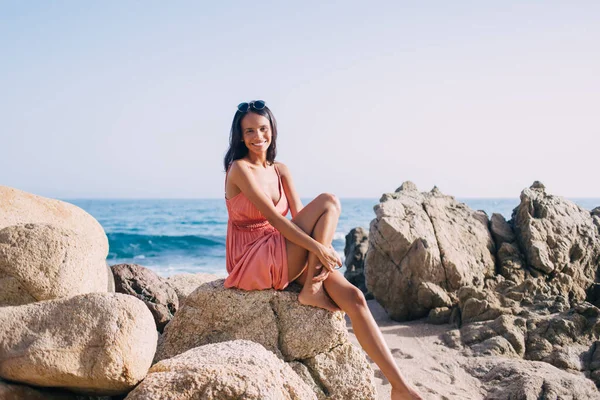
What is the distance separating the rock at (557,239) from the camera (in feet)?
28.3

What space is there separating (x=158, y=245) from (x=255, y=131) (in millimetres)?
21296

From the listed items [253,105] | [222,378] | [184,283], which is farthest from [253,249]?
[184,283]

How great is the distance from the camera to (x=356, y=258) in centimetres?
1102

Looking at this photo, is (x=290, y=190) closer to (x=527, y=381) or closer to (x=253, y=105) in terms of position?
(x=253, y=105)

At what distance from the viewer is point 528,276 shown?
854 cm

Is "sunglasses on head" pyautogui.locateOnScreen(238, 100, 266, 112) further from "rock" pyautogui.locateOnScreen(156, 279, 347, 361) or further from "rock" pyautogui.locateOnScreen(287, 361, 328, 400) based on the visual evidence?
"rock" pyautogui.locateOnScreen(287, 361, 328, 400)

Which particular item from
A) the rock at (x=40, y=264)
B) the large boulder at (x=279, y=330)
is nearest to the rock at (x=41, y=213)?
the rock at (x=40, y=264)

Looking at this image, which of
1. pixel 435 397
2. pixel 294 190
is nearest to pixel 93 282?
pixel 294 190

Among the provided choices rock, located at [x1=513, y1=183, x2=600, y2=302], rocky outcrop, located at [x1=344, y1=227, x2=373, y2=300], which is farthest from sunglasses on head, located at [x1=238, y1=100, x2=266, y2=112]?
rocky outcrop, located at [x1=344, y1=227, x2=373, y2=300]

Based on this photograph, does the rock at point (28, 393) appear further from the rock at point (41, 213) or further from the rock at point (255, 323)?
the rock at point (41, 213)

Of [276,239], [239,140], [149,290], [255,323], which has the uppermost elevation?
[239,140]

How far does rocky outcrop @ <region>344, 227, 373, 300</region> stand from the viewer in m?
10.3

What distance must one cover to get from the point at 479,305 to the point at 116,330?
5.08m

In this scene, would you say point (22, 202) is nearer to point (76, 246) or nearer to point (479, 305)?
point (76, 246)
